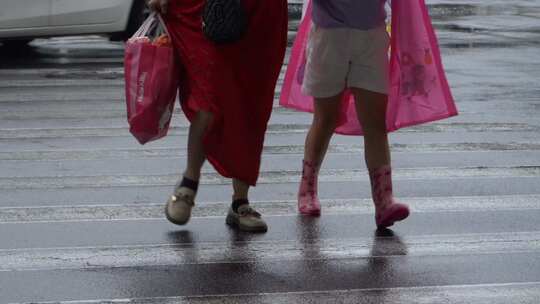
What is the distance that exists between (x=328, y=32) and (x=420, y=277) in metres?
1.47

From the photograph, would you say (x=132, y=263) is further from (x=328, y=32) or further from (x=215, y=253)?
(x=328, y=32)

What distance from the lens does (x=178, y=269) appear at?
21.4ft

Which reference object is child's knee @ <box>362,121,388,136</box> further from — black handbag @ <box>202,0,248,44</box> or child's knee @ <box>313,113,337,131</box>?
black handbag @ <box>202,0,248,44</box>

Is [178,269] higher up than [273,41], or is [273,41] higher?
[273,41]

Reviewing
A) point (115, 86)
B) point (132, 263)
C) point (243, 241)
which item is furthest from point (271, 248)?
point (115, 86)

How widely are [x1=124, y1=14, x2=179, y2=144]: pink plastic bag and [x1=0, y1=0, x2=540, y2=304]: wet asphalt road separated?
20.9 inches

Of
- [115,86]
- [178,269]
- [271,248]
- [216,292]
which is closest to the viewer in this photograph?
[216,292]

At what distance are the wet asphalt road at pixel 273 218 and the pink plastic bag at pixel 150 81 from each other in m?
0.53

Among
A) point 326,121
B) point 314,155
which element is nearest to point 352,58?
point 326,121

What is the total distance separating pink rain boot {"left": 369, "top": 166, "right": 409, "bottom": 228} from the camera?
7.26m

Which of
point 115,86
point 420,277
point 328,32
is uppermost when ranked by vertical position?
point 328,32

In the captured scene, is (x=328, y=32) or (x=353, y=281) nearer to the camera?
(x=353, y=281)

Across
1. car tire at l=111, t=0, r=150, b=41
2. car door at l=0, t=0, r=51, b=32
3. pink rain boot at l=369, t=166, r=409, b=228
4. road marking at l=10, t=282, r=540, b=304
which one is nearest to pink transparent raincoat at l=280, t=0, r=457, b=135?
pink rain boot at l=369, t=166, r=409, b=228

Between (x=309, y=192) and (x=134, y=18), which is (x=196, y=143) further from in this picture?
(x=134, y=18)
